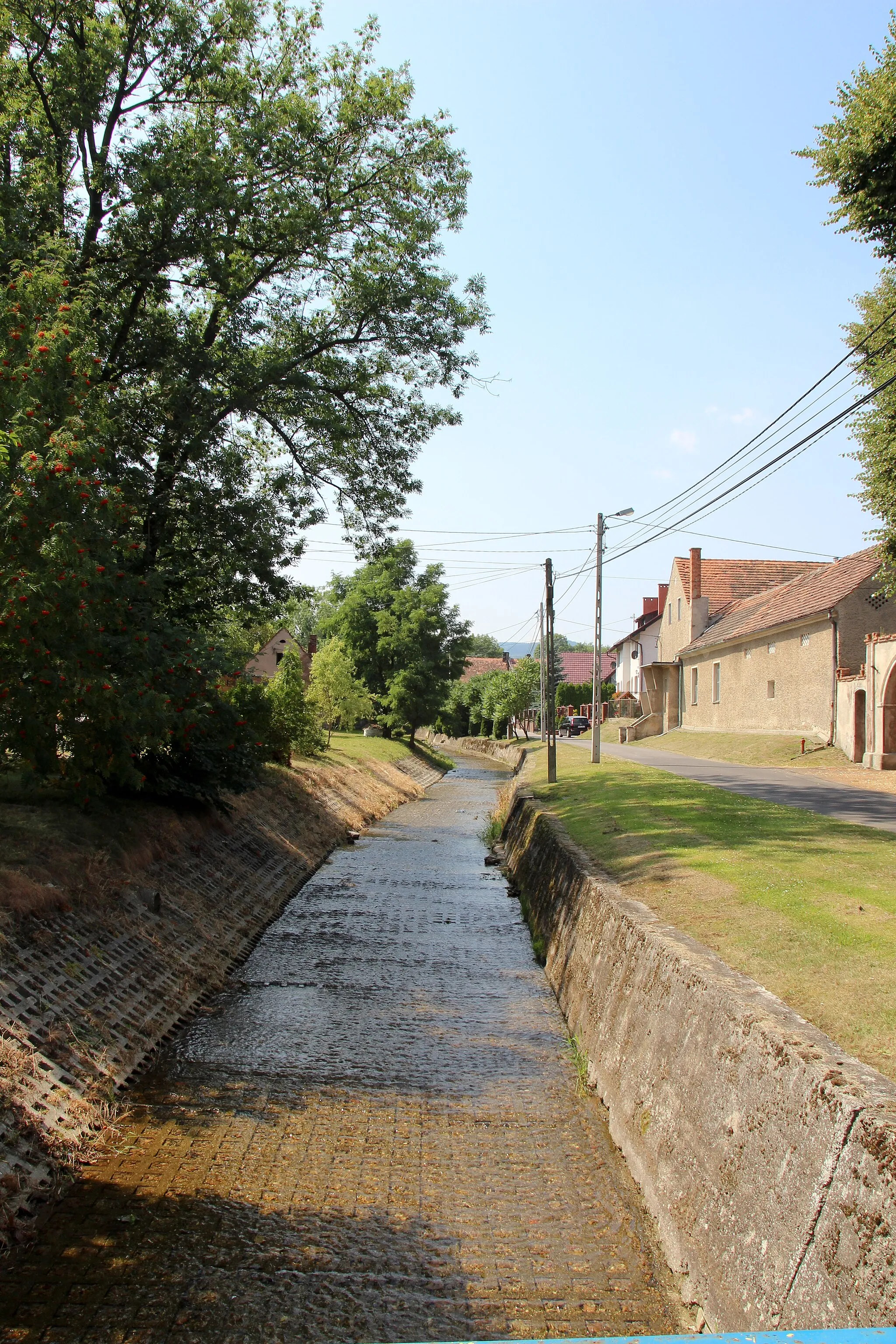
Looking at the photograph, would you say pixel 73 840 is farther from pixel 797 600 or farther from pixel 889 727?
pixel 797 600

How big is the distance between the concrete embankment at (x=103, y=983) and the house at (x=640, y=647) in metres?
51.9

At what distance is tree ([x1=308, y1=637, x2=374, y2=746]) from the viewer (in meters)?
35.9

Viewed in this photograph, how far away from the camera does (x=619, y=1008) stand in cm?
786

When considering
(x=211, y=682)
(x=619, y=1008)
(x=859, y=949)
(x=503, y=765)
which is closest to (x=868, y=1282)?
(x=859, y=949)

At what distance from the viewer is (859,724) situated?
89.9 ft

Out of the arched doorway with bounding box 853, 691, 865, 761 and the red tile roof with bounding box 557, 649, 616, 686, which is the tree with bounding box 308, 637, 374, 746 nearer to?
the arched doorway with bounding box 853, 691, 865, 761

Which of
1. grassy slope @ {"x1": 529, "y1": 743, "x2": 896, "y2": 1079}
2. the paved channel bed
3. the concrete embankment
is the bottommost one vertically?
the paved channel bed

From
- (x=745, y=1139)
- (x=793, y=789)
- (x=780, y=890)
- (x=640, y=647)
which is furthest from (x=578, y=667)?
(x=745, y=1139)

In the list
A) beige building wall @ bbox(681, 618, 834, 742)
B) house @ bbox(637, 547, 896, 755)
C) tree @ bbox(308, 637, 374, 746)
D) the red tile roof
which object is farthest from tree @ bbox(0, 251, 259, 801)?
the red tile roof

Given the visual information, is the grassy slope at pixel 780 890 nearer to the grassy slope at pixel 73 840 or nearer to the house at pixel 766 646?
the grassy slope at pixel 73 840

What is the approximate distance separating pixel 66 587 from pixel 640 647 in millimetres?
65164

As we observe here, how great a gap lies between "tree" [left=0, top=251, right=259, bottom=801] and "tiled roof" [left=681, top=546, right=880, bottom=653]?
2010cm

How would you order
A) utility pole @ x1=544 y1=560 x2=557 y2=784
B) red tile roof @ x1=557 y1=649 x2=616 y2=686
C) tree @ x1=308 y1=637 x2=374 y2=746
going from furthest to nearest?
red tile roof @ x1=557 y1=649 x2=616 y2=686 < tree @ x1=308 y1=637 x2=374 y2=746 < utility pole @ x1=544 y1=560 x2=557 y2=784

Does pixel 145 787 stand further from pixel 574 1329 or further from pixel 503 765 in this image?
pixel 503 765
